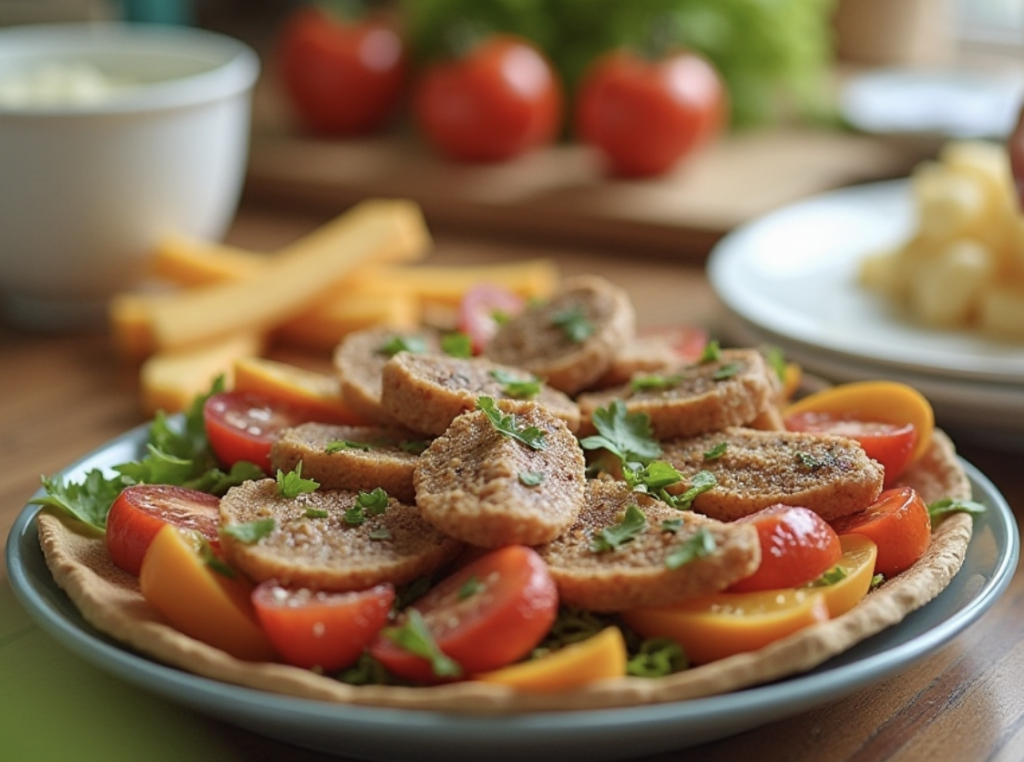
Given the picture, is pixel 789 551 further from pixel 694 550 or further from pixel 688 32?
pixel 688 32

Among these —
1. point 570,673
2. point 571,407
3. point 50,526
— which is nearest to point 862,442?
point 571,407

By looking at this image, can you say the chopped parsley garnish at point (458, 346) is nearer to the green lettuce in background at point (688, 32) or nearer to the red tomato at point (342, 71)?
the green lettuce in background at point (688, 32)

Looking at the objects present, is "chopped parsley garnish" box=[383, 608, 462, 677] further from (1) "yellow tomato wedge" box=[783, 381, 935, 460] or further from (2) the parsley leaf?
(1) "yellow tomato wedge" box=[783, 381, 935, 460]

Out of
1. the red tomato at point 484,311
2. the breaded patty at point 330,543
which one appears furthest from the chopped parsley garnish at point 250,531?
the red tomato at point 484,311

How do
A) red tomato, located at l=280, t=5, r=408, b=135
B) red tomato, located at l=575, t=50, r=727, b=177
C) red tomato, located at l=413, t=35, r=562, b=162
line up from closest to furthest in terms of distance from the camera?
red tomato, located at l=575, t=50, r=727, b=177, red tomato, located at l=413, t=35, r=562, b=162, red tomato, located at l=280, t=5, r=408, b=135

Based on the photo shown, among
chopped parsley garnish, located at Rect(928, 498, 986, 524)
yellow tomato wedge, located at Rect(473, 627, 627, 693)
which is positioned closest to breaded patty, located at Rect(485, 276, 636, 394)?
chopped parsley garnish, located at Rect(928, 498, 986, 524)

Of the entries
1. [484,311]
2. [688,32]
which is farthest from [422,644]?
[688,32]
